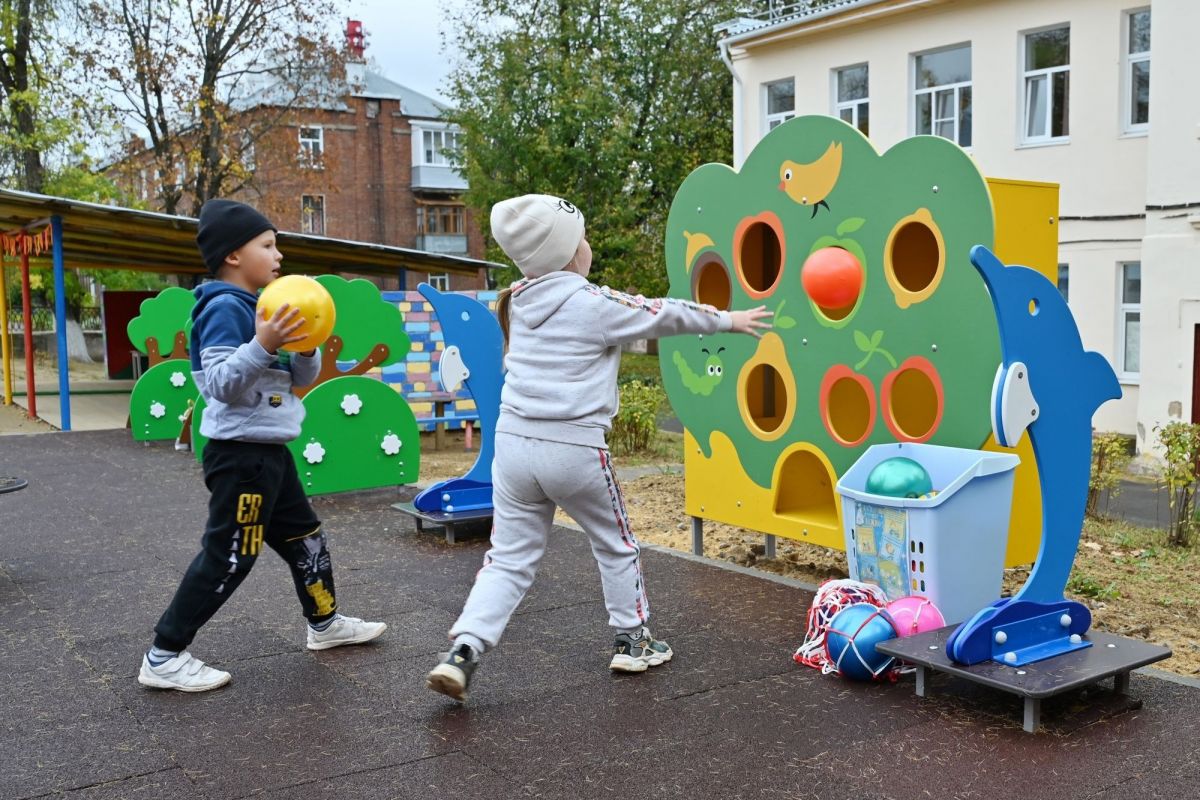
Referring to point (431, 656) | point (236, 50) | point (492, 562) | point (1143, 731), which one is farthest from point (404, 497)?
point (236, 50)

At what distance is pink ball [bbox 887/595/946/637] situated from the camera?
410 centimetres

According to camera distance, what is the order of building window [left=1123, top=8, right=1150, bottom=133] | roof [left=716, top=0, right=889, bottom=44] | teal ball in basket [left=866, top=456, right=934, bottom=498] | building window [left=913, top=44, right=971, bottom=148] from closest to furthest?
teal ball in basket [left=866, top=456, right=934, bottom=498] < building window [left=1123, top=8, right=1150, bottom=133] < building window [left=913, top=44, right=971, bottom=148] < roof [left=716, top=0, right=889, bottom=44]

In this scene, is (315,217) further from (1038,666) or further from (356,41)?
(1038,666)

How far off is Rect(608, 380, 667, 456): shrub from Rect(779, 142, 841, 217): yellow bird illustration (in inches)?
245

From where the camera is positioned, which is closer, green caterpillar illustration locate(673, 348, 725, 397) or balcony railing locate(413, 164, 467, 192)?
green caterpillar illustration locate(673, 348, 725, 397)

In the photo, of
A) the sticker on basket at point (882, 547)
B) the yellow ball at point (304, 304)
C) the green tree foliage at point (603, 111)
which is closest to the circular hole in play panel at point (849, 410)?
the sticker on basket at point (882, 547)

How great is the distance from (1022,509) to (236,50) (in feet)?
77.5

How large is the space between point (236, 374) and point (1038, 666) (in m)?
2.78

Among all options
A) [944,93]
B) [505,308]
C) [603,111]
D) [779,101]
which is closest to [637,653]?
[505,308]

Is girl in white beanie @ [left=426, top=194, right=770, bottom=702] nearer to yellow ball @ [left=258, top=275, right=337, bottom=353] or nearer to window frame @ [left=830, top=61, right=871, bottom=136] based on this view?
yellow ball @ [left=258, top=275, right=337, bottom=353]

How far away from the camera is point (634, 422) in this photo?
11.6 metres

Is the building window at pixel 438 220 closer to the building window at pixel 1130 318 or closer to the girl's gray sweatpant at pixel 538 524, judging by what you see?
the building window at pixel 1130 318

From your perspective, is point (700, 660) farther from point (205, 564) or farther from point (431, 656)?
point (205, 564)

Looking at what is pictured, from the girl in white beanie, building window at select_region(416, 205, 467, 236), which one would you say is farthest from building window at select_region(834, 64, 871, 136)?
building window at select_region(416, 205, 467, 236)
